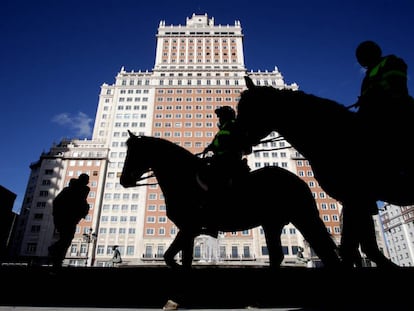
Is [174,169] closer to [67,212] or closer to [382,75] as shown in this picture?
[67,212]

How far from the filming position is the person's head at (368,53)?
14.8 ft

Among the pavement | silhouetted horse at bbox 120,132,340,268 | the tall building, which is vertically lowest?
the pavement

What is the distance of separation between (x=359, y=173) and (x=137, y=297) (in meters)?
4.23

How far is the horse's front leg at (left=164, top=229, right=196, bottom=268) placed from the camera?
4672 millimetres

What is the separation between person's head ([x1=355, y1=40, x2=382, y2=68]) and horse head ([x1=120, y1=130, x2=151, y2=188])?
15.8ft

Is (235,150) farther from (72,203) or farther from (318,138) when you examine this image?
(72,203)

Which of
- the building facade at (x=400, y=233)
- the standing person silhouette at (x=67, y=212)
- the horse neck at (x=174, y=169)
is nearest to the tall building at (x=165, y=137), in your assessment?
the building facade at (x=400, y=233)

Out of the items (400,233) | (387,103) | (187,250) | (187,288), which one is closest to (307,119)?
(387,103)

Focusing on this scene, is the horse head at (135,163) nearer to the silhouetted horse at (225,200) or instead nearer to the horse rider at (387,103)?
the silhouetted horse at (225,200)

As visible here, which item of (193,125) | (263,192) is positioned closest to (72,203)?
(263,192)

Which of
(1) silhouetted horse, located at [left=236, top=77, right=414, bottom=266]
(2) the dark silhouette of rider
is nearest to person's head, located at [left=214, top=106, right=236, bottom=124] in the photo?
(1) silhouetted horse, located at [left=236, top=77, right=414, bottom=266]

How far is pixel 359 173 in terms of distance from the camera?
402 centimetres

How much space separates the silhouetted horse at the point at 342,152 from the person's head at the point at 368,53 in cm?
94

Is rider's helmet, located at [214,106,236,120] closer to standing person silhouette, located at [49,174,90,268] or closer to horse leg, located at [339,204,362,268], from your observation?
horse leg, located at [339,204,362,268]
